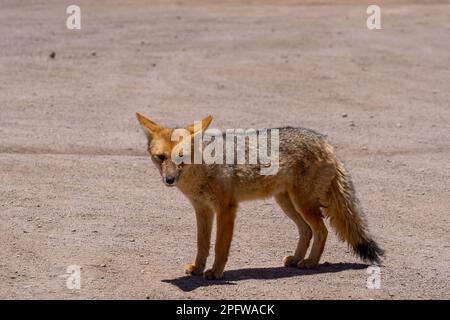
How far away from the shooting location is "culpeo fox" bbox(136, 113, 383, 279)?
7.48 meters

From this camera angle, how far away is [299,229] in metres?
8.11

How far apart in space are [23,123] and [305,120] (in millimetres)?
4261

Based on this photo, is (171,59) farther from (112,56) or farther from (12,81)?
(12,81)

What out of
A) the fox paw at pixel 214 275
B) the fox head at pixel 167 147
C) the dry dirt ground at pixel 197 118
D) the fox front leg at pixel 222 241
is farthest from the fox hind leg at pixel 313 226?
the fox head at pixel 167 147

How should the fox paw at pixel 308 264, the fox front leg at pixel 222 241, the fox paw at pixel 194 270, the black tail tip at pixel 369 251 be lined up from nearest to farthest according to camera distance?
the fox front leg at pixel 222 241
the fox paw at pixel 194 270
the black tail tip at pixel 369 251
the fox paw at pixel 308 264

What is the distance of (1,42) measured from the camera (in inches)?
818

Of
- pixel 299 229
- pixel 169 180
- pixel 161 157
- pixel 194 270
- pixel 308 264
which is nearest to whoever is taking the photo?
pixel 169 180

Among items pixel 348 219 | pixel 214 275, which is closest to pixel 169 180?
pixel 214 275

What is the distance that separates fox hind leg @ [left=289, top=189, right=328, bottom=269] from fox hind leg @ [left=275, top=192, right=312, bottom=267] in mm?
85

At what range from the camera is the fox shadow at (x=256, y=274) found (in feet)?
24.0

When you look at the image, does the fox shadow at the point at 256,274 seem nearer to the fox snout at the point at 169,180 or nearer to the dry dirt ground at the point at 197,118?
the dry dirt ground at the point at 197,118

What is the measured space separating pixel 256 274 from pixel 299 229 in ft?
2.19

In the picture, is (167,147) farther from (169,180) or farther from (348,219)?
(348,219)

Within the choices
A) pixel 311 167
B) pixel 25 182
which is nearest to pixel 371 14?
pixel 25 182
